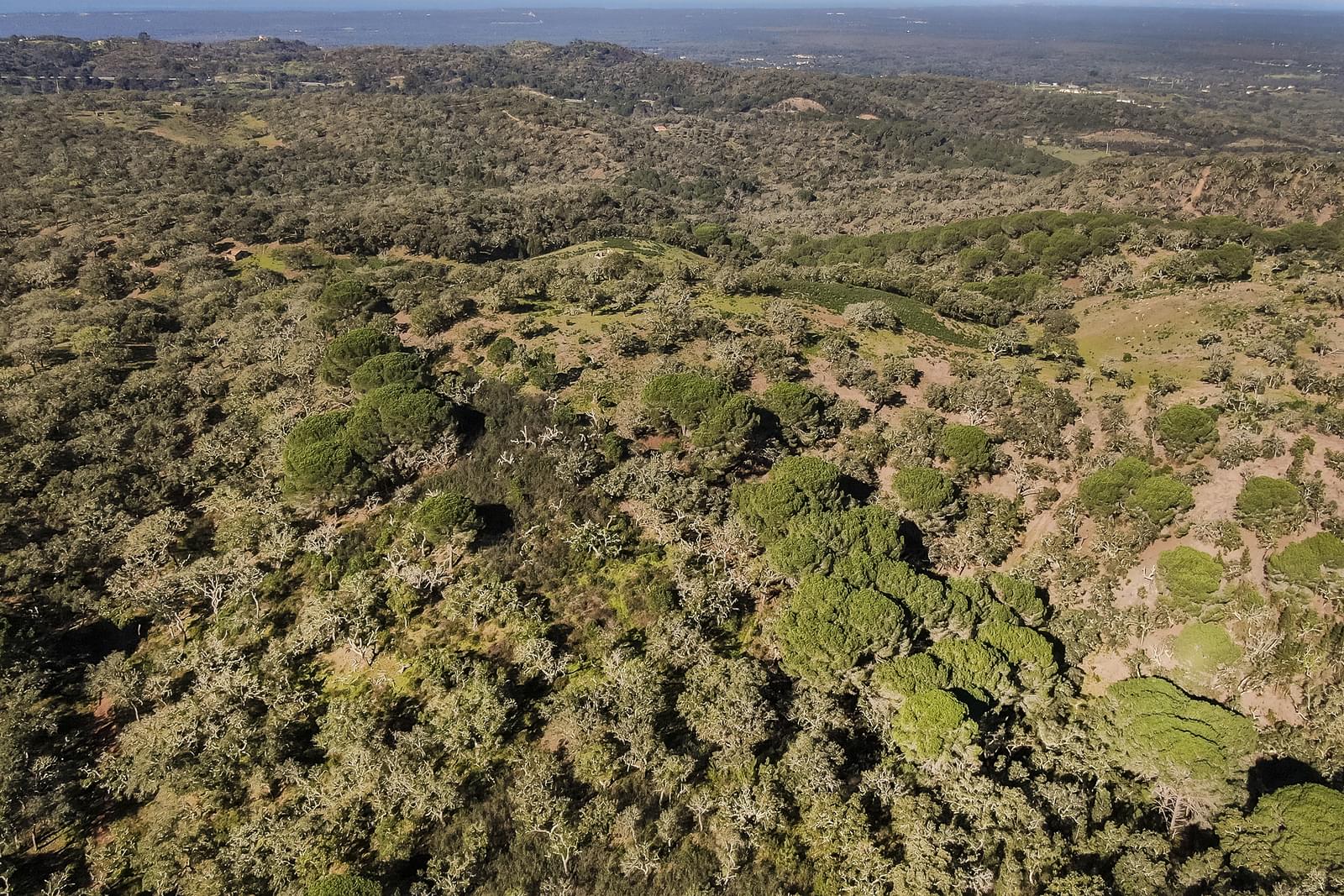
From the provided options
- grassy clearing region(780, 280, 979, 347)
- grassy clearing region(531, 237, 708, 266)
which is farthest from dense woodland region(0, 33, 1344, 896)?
grassy clearing region(531, 237, 708, 266)

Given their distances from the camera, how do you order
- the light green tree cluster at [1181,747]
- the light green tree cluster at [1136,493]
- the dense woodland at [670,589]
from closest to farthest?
the dense woodland at [670,589] < the light green tree cluster at [1181,747] < the light green tree cluster at [1136,493]

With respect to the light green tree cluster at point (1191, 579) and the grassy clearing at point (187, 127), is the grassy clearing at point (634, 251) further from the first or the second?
the grassy clearing at point (187, 127)

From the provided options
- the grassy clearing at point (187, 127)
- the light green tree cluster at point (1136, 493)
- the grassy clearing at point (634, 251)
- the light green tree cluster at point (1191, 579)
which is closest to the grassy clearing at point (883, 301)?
the grassy clearing at point (634, 251)

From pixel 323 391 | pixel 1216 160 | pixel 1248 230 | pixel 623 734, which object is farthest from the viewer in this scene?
pixel 1216 160

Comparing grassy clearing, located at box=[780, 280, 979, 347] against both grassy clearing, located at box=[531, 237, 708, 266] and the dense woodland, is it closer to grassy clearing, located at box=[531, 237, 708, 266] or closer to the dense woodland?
the dense woodland

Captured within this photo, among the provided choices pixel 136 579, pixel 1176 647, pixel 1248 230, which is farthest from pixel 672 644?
pixel 1248 230

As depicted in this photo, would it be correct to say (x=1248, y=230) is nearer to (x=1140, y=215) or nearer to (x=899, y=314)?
(x=1140, y=215)
